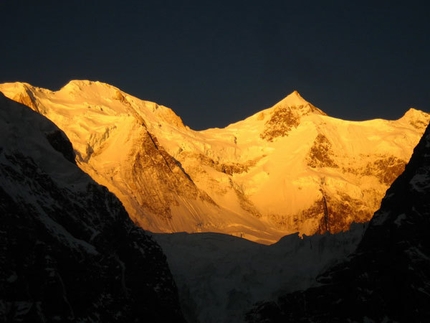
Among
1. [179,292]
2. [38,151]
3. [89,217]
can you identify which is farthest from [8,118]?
[179,292]

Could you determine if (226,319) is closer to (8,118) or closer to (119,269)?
(119,269)

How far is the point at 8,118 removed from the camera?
176 meters

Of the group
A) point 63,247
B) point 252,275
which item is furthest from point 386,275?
point 63,247

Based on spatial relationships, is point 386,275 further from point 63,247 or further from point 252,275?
point 63,247

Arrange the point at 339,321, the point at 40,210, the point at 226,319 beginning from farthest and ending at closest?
the point at 226,319, the point at 339,321, the point at 40,210

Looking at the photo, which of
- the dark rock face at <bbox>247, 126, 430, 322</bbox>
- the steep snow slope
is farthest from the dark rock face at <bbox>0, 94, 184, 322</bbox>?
the dark rock face at <bbox>247, 126, 430, 322</bbox>

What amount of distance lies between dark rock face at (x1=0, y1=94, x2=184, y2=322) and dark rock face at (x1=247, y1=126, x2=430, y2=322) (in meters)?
16.3

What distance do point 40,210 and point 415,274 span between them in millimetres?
43029

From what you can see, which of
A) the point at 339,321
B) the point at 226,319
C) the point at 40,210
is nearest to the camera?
the point at 40,210

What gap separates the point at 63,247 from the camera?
152 metres

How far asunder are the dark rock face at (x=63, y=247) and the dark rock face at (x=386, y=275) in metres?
16.3

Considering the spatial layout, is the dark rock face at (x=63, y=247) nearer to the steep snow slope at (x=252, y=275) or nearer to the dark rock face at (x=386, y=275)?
the steep snow slope at (x=252, y=275)

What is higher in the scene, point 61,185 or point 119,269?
point 61,185

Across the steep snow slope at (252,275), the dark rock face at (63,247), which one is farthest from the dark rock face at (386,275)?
the dark rock face at (63,247)
